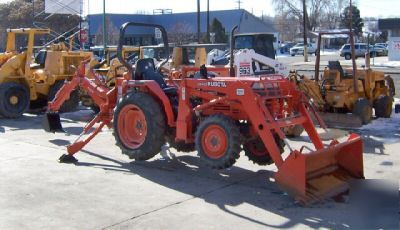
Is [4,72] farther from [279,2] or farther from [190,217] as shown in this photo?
[279,2]

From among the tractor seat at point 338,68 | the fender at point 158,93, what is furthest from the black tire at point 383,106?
the fender at point 158,93

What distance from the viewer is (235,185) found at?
7.06 metres

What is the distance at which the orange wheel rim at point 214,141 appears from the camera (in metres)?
7.00

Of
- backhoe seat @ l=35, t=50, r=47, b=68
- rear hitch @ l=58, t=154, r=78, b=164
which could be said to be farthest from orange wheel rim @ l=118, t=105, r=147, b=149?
backhoe seat @ l=35, t=50, r=47, b=68

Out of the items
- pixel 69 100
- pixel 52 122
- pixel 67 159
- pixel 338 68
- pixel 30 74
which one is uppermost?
pixel 338 68

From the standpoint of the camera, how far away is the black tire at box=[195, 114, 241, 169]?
688 centimetres

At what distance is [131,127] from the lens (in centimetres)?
835

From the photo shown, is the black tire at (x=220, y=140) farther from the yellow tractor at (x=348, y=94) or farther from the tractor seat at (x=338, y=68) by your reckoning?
the tractor seat at (x=338, y=68)

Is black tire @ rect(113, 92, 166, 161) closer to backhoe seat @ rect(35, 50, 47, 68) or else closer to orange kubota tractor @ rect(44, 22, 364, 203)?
orange kubota tractor @ rect(44, 22, 364, 203)

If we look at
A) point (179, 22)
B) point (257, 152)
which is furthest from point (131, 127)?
point (179, 22)

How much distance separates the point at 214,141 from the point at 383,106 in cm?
694

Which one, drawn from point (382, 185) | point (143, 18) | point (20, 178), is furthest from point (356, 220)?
point (143, 18)

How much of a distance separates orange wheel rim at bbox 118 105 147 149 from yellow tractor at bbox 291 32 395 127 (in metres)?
4.46

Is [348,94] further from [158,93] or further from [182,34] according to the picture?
[182,34]
